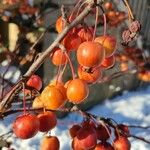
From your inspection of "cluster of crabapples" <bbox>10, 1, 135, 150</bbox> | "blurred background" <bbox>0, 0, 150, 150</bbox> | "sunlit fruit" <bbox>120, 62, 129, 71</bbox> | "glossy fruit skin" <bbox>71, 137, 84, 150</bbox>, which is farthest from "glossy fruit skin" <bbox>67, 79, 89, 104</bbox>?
"sunlit fruit" <bbox>120, 62, 129, 71</bbox>

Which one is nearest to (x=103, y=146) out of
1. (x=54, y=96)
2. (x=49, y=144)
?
(x=49, y=144)

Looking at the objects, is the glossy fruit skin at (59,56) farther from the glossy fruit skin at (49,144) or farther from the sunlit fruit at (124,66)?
the sunlit fruit at (124,66)

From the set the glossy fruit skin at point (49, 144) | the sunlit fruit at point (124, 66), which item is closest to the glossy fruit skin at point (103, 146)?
the glossy fruit skin at point (49, 144)

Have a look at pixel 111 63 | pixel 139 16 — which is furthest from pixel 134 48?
pixel 111 63

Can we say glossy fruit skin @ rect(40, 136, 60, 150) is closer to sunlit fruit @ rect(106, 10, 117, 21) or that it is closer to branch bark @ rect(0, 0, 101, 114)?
branch bark @ rect(0, 0, 101, 114)

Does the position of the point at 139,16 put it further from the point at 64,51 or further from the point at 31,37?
the point at 64,51
